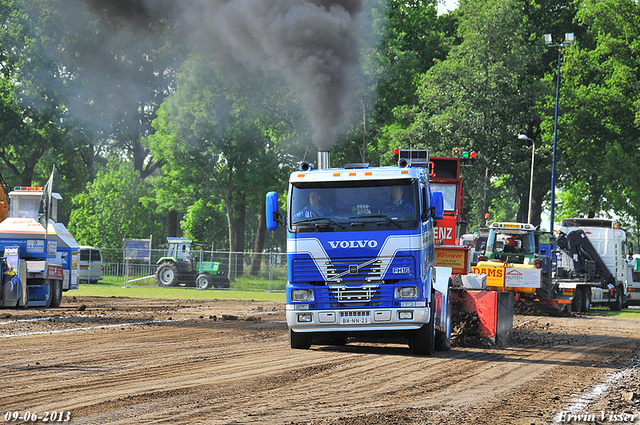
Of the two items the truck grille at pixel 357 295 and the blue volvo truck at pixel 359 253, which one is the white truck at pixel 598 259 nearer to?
the blue volvo truck at pixel 359 253

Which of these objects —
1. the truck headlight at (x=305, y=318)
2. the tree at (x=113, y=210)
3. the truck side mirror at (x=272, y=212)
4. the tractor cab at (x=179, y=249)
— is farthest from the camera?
the tree at (x=113, y=210)

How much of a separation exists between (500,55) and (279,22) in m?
22.6

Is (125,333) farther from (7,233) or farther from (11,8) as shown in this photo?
(11,8)

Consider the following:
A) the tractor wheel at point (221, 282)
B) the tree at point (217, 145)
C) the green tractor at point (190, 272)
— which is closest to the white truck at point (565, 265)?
the tree at point (217, 145)

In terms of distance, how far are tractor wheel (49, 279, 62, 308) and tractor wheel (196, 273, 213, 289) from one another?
1379 centimetres

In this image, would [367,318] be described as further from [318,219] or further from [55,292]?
[55,292]

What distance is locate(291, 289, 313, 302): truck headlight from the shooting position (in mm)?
11852

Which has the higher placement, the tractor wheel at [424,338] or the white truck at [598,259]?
the white truck at [598,259]

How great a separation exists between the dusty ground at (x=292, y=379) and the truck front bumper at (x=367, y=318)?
18.5 inches

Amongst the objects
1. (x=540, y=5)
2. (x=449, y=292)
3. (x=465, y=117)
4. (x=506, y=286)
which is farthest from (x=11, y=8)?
(x=449, y=292)

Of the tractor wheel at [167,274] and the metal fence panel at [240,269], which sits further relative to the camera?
the tractor wheel at [167,274]

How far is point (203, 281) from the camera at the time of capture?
37.3 metres

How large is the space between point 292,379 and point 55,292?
15719 mm

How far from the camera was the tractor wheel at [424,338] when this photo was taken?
1208 centimetres
